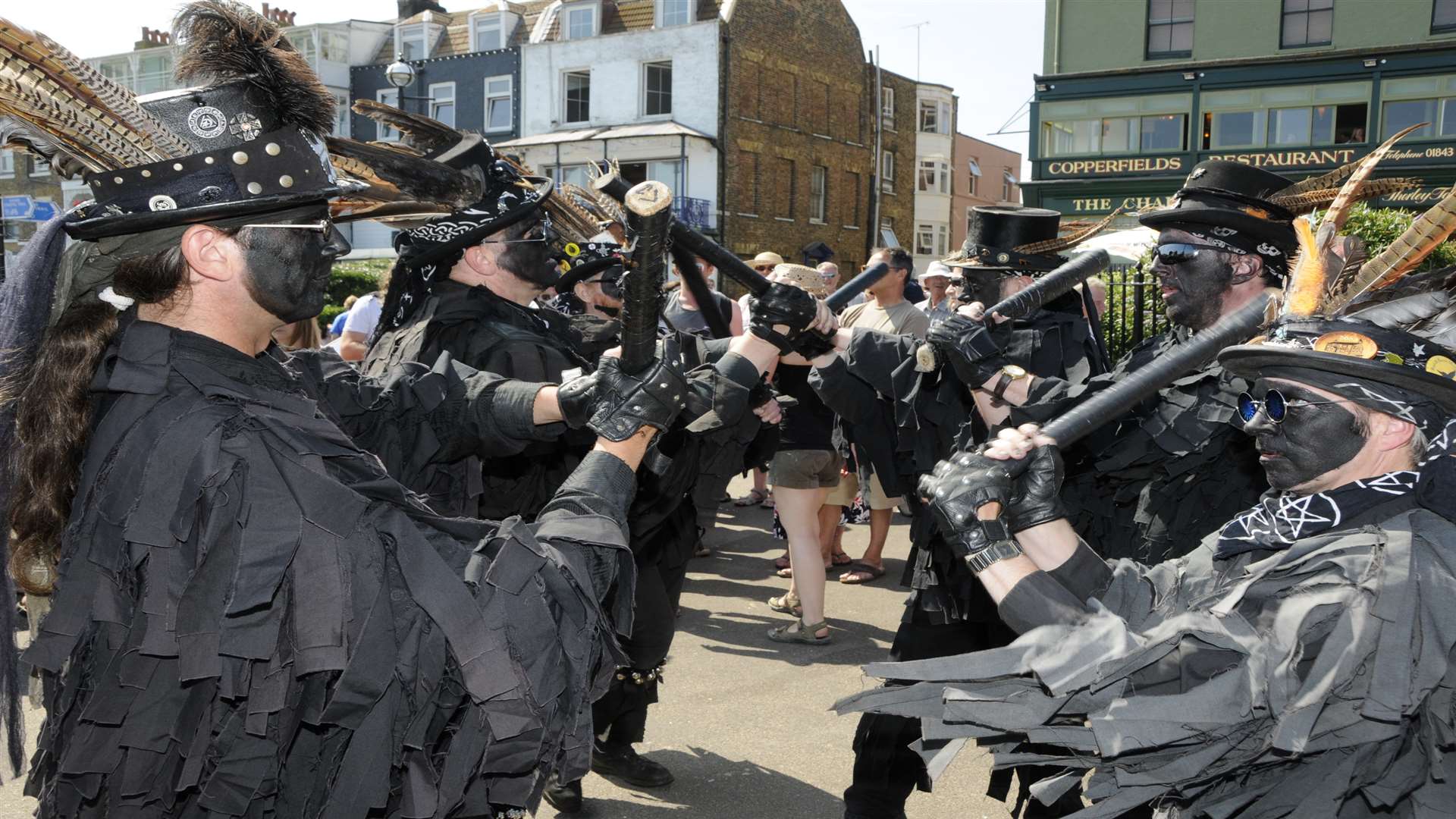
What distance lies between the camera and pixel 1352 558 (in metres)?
2.02

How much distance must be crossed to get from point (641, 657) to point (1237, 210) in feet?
8.69

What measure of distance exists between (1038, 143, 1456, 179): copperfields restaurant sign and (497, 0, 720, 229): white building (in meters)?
9.84

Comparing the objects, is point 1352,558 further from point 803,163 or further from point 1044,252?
point 803,163

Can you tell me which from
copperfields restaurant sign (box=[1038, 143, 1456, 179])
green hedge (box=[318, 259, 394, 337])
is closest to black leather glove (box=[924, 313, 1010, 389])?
green hedge (box=[318, 259, 394, 337])

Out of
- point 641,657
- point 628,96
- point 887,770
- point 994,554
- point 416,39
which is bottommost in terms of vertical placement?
point 887,770

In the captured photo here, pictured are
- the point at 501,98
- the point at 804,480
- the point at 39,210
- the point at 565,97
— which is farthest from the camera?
the point at 501,98

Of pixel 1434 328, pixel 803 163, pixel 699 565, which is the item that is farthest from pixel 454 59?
pixel 1434 328

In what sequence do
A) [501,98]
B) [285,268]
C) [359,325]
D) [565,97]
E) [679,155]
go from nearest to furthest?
[285,268] < [359,325] < [679,155] < [565,97] < [501,98]

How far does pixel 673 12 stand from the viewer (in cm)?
3306

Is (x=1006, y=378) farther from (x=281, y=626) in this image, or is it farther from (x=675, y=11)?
(x=675, y=11)

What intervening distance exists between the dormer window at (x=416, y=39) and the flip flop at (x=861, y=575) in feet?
107

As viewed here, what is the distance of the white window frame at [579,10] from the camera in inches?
1321

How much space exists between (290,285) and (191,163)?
27 centimetres

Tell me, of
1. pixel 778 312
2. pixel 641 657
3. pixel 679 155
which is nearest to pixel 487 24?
pixel 679 155
